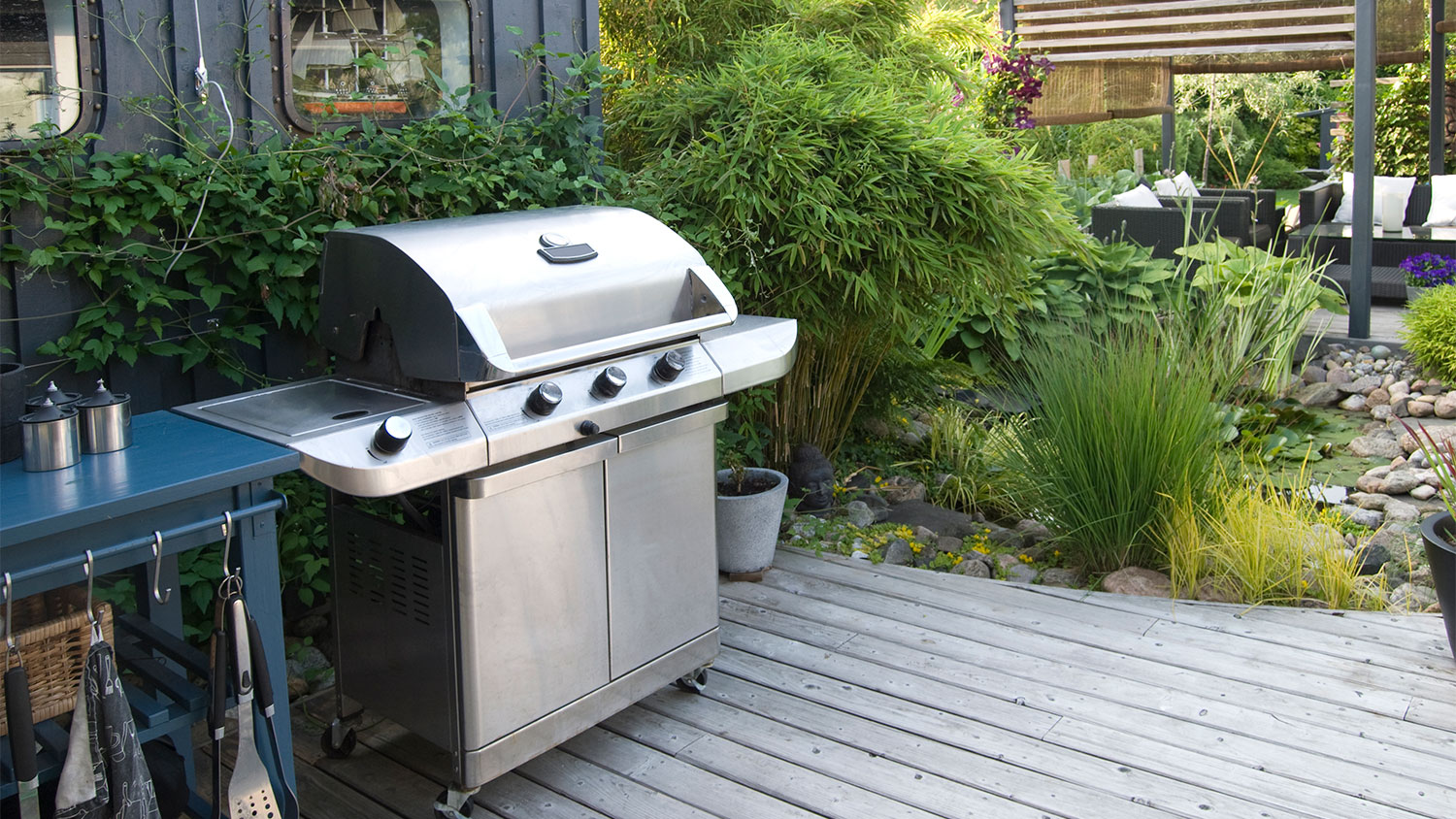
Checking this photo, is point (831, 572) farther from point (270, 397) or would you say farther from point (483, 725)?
point (270, 397)

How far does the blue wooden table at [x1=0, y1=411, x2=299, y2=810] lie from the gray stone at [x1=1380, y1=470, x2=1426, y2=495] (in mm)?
4600

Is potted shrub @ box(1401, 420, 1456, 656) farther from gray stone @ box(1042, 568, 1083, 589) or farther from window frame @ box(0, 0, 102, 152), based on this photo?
window frame @ box(0, 0, 102, 152)

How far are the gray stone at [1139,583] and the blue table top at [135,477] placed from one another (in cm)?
258

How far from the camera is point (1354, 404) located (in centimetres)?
634

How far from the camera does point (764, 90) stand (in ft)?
12.4

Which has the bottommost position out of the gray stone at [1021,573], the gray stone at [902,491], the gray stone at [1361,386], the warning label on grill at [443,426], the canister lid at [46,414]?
the gray stone at [1021,573]

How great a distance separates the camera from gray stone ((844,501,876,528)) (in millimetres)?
4402

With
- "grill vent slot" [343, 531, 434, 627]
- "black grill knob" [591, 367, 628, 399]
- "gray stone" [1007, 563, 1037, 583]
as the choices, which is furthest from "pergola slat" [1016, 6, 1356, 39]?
"grill vent slot" [343, 531, 434, 627]

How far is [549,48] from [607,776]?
212cm

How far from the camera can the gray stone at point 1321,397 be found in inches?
254

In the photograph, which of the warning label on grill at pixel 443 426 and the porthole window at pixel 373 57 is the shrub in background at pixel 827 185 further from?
the warning label on grill at pixel 443 426

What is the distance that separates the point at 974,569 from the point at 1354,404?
350 cm

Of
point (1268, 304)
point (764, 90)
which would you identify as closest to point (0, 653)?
point (764, 90)

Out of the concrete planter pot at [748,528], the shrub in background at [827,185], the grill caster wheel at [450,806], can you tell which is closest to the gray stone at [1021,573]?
the concrete planter pot at [748,528]
